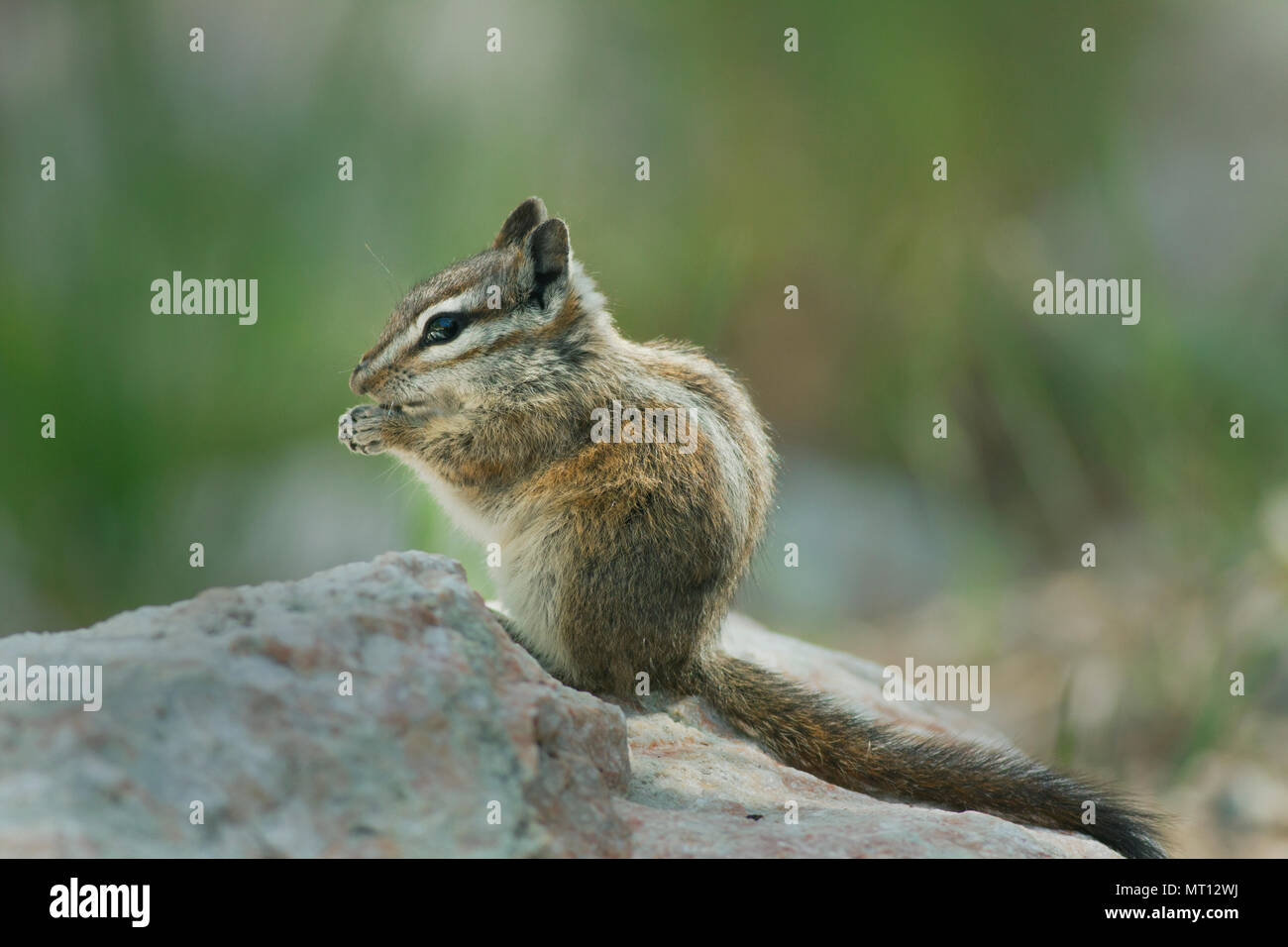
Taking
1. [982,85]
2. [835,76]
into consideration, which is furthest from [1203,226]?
[835,76]

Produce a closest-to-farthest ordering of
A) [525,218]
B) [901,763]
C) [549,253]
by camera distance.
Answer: [901,763], [549,253], [525,218]

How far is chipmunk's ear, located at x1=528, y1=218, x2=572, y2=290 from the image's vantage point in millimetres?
4484

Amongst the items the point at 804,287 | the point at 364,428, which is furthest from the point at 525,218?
the point at 804,287

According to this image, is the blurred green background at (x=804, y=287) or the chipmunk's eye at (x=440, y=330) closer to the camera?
the chipmunk's eye at (x=440, y=330)

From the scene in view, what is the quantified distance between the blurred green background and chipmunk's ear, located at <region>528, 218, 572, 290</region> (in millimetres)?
1197

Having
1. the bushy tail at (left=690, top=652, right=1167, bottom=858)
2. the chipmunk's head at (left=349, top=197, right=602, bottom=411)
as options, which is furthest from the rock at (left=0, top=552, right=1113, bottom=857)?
the chipmunk's head at (left=349, top=197, right=602, bottom=411)

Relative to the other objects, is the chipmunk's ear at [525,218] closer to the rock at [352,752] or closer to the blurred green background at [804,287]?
the blurred green background at [804,287]

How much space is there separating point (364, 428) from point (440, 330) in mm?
466

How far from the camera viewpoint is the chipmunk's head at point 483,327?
4371 millimetres

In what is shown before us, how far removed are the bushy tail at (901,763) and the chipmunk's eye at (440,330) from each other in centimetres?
154

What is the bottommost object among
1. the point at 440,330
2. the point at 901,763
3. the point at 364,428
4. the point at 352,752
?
the point at 901,763

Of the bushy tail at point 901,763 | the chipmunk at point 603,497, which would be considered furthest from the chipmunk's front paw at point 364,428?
the bushy tail at point 901,763

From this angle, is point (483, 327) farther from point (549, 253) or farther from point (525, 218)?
point (525, 218)

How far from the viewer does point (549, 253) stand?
4.52 meters
